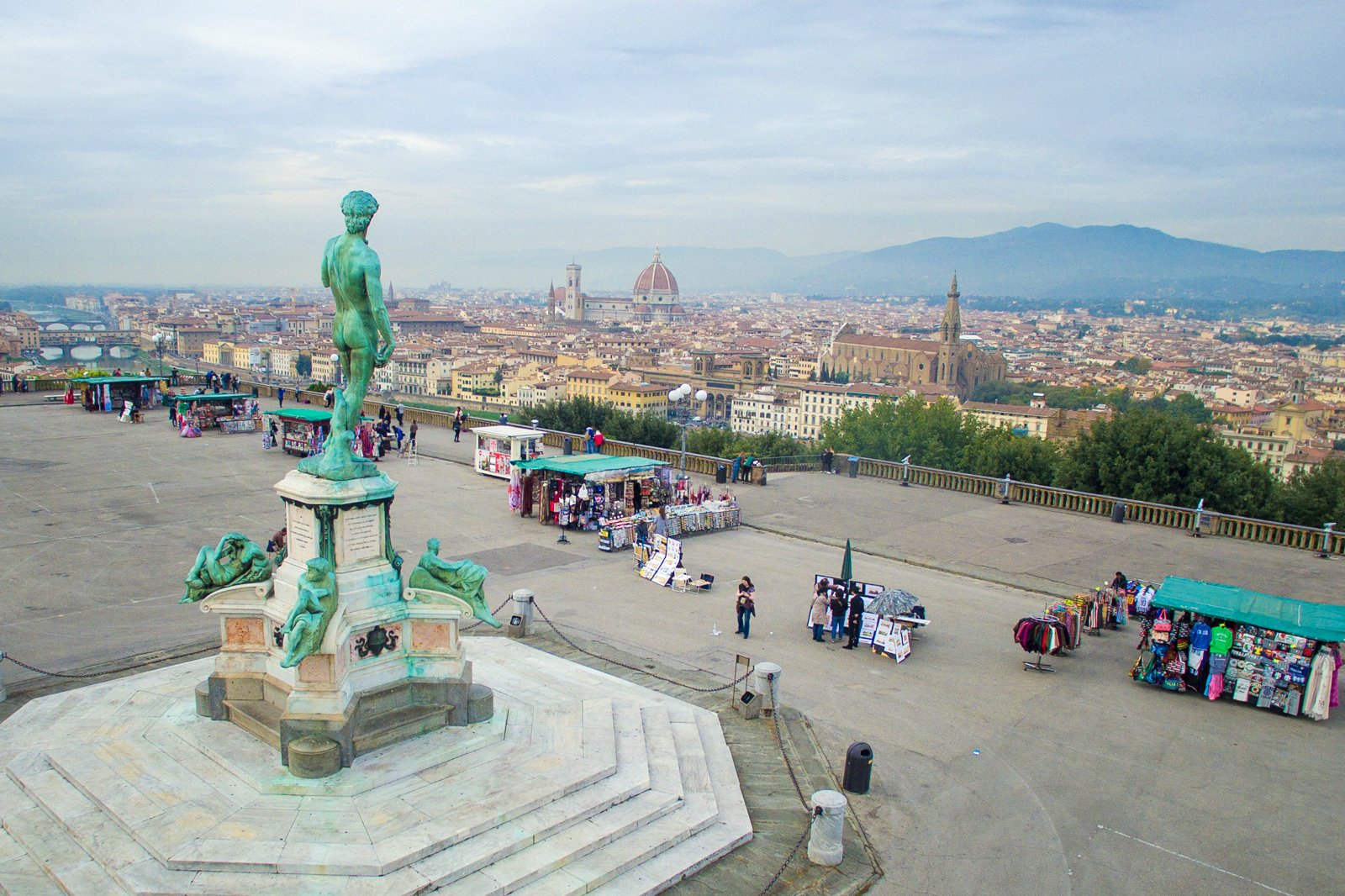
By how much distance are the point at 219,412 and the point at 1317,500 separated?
108 feet

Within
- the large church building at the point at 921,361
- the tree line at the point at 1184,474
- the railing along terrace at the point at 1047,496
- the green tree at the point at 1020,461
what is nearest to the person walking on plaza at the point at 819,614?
the railing along terrace at the point at 1047,496

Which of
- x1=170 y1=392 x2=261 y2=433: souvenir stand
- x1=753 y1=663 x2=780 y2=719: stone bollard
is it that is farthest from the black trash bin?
x1=170 y1=392 x2=261 y2=433: souvenir stand

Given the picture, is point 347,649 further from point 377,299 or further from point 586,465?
point 586,465

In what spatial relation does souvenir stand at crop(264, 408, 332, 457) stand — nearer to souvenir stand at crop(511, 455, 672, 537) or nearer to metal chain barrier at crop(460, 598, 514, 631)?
souvenir stand at crop(511, 455, 672, 537)

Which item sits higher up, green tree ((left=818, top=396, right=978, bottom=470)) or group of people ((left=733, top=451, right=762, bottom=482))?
group of people ((left=733, top=451, right=762, bottom=482))

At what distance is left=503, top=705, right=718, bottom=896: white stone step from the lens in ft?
22.2

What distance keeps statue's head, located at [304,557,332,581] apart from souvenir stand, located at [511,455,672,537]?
10.1 metres

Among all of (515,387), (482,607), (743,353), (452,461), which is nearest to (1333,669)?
(482,607)

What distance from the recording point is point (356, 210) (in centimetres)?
845

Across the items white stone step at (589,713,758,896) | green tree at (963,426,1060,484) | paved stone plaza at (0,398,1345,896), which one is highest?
white stone step at (589,713,758,896)

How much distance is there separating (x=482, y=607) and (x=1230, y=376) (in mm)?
181135

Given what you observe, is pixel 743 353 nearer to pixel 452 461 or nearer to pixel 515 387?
pixel 515 387

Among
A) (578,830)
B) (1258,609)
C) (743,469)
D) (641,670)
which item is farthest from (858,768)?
(743,469)

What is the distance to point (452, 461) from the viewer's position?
26.4 meters
